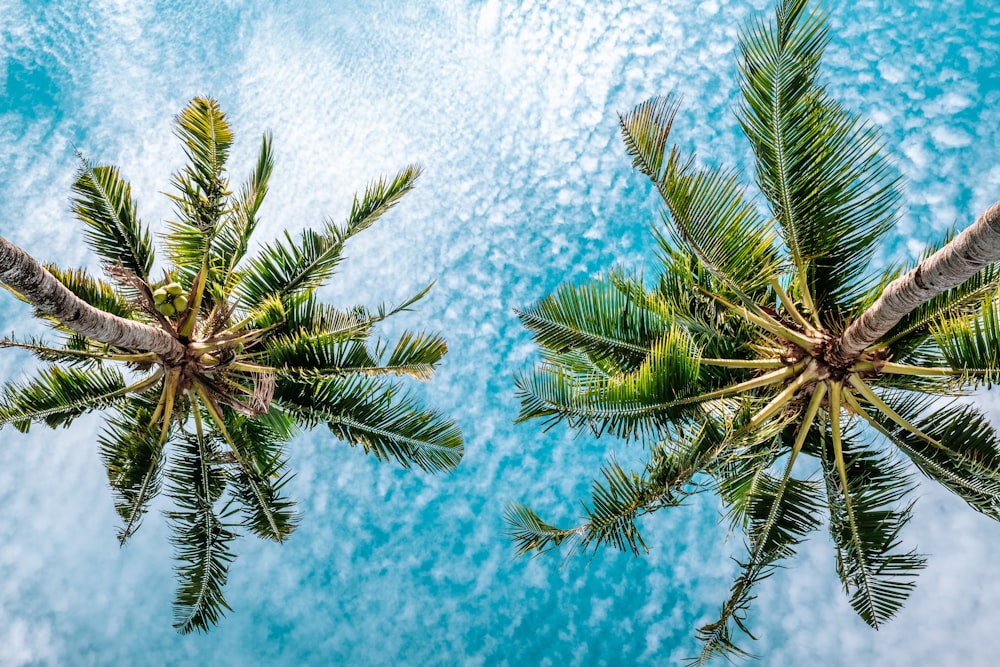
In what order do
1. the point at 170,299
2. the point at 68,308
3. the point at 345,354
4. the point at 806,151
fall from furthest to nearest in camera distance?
1. the point at 345,354
2. the point at 170,299
3. the point at 806,151
4. the point at 68,308

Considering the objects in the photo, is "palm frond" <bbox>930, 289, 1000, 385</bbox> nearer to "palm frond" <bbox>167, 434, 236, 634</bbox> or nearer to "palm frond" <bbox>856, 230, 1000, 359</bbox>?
"palm frond" <bbox>856, 230, 1000, 359</bbox>

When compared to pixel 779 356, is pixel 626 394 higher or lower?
lower

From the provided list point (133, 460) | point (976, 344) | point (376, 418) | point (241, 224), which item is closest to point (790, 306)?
point (976, 344)

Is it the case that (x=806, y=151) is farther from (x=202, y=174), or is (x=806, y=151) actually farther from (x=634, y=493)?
(x=202, y=174)

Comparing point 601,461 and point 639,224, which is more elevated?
point 639,224

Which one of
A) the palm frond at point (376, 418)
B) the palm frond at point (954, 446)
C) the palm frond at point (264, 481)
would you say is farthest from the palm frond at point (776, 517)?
the palm frond at point (264, 481)

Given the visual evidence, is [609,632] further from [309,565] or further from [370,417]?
[370,417]

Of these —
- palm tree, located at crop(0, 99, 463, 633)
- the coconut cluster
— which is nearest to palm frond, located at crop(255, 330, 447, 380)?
palm tree, located at crop(0, 99, 463, 633)

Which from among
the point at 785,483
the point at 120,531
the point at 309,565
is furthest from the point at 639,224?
the point at 120,531
